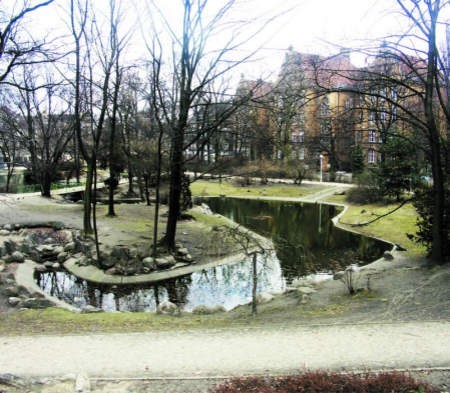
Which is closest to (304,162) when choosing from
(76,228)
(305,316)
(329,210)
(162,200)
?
(329,210)

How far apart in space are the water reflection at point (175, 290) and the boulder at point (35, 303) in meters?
1.52

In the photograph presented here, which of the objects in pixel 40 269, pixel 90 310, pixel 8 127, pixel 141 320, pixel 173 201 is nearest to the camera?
pixel 141 320

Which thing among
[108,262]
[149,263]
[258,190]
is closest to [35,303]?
[108,262]

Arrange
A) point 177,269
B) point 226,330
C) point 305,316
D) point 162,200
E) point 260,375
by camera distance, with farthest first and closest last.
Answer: point 162,200 < point 177,269 < point 305,316 < point 226,330 < point 260,375

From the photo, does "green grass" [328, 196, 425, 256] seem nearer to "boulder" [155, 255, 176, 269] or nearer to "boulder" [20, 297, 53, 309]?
"boulder" [155, 255, 176, 269]

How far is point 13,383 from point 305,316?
18.7 feet

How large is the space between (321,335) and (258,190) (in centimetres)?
3754

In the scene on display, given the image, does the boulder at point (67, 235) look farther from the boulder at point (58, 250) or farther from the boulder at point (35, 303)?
the boulder at point (35, 303)

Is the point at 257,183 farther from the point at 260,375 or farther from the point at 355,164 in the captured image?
the point at 260,375

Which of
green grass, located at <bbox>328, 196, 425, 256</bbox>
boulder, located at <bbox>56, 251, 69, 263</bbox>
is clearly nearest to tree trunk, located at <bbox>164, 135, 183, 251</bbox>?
boulder, located at <bbox>56, 251, 69, 263</bbox>

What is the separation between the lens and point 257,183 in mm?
48031

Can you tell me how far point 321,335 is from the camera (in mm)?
7520

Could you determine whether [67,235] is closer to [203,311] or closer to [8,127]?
[203,311]

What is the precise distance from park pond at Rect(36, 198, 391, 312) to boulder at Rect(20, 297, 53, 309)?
1.56 metres
